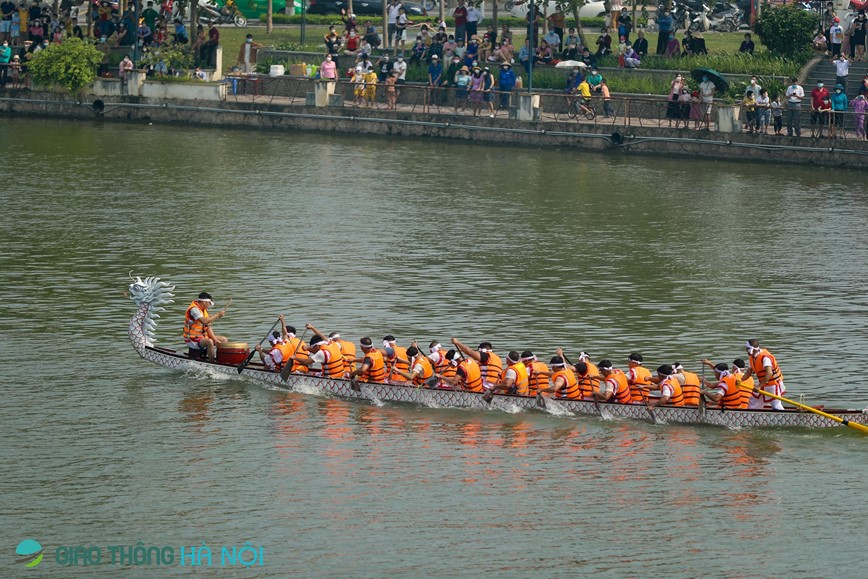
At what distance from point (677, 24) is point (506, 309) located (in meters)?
33.4

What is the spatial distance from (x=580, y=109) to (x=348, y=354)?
25049 mm

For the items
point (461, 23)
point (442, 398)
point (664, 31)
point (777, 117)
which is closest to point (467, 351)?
point (442, 398)

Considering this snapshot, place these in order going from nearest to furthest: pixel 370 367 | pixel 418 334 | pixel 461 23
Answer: pixel 370 367 → pixel 418 334 → pixel 461 23

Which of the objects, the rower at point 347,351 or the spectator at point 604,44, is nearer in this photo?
the rower at point 347,351

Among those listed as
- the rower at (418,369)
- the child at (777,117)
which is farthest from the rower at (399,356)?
the child at (777,117)

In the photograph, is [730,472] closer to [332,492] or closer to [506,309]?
[332,492]

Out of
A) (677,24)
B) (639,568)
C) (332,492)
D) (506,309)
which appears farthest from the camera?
(677,24)

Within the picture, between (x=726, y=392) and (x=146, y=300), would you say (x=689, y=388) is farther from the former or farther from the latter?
(x=146, y=300)

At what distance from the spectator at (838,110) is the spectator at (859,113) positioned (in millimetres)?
289

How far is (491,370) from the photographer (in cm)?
2791

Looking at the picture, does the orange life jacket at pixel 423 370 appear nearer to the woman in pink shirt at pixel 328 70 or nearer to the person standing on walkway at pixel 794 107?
the person standing on walkway at pixel 794 107

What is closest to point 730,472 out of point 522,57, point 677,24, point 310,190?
point 310,190

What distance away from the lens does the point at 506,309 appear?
34094 millimetres

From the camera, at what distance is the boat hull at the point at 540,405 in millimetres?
26781
